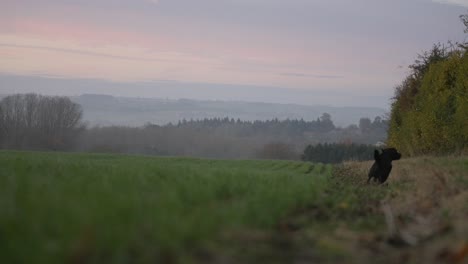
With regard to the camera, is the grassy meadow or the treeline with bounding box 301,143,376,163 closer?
the grassy meadow

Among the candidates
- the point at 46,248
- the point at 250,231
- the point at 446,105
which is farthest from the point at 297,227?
the point at 446,105

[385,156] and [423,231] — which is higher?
[385,156]

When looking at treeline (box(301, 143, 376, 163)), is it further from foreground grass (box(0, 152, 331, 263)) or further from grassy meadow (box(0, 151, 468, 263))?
foreground grass (box(0, 152, 331, 263))

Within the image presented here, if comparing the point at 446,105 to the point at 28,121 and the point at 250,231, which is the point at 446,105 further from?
the point at 28,121

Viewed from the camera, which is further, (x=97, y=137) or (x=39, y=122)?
(x=97, y=137)

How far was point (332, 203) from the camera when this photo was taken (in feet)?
30.7

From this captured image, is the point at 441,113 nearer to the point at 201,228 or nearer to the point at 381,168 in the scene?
the point at 381,168

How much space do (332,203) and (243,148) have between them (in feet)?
411

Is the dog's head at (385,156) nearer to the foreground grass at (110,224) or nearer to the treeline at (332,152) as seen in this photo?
the foreground grass at (110,224)

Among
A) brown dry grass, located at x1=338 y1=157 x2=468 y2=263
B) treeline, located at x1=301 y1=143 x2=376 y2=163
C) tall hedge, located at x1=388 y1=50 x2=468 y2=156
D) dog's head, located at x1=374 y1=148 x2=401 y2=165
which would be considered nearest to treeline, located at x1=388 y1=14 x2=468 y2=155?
tall hedge, located at x1=388 y1=50 x2=468 y2=156

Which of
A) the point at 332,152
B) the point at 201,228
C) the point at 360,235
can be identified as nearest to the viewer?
the point at 201,228

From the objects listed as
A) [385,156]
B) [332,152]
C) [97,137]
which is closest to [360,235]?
[385,156]

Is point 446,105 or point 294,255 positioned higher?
point 446,105

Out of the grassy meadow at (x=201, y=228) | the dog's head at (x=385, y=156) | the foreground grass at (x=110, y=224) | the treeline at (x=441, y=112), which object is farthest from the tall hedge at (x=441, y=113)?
the foreground grass at (x=110, y=224)
